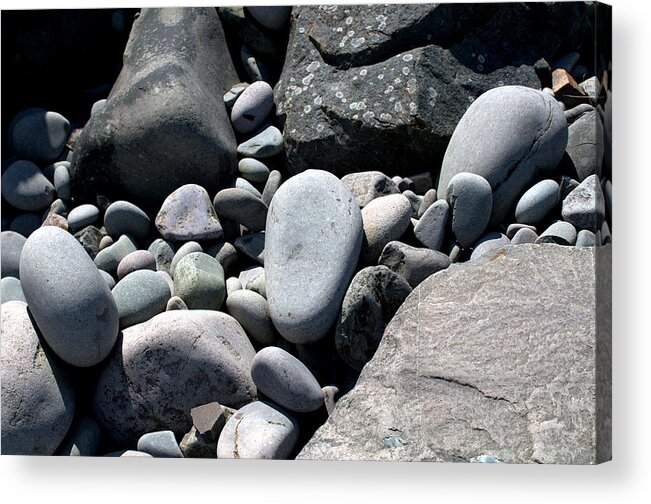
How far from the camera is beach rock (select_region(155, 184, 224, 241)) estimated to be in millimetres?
3193

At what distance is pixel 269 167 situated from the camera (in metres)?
3.27

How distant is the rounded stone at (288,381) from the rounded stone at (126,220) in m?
0.66

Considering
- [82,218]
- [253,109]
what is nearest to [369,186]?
[253,109]

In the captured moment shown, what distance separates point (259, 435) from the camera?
2.88 metres

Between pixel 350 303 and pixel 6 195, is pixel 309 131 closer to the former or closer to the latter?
pixel 350 303

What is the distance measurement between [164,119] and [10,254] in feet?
2.22

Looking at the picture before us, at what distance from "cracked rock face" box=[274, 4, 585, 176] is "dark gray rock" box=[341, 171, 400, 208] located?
0.19 feet

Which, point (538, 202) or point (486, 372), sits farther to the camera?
point (538, 202)

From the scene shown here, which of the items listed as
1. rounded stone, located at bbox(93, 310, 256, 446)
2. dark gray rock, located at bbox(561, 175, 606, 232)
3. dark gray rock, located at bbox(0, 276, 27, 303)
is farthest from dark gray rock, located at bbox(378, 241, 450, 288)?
dark gray rock, located at bbox(0, 276, 27, 303)

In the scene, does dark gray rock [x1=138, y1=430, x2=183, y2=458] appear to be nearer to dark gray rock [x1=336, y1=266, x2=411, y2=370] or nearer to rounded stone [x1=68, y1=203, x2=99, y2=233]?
dark gray rock [x1=336, y1=266, x2=411, y2=370]

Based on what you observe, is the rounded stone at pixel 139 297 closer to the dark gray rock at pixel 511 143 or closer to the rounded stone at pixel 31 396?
the rounded stone at pixel 31 396

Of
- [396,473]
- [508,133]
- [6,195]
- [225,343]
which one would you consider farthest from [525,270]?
[6,195]

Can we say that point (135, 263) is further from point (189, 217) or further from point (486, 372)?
point (486, 372)

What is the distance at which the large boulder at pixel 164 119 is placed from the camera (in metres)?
3.26
